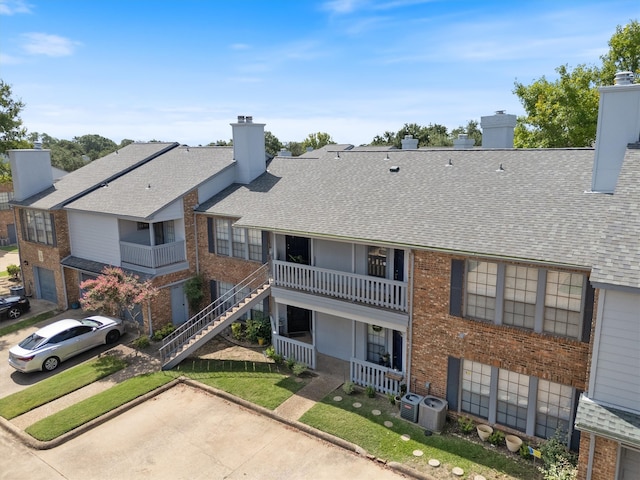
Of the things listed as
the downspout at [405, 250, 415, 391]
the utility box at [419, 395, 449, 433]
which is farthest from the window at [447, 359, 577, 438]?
the downspout at [405, 250, 415, 391]

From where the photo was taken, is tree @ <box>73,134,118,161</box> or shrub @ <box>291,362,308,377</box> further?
tree @ <box>73,134,118,161</box>

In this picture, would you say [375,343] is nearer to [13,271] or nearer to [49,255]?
[49,255]

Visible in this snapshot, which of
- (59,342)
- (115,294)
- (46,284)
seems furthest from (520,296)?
(46,284)

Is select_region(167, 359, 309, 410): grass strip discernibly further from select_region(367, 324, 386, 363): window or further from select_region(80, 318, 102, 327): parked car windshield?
select_region(80, 318, 102, 327): parked car windshield

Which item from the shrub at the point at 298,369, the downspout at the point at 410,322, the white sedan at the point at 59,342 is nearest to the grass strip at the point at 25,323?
the white sedan at the point at 59,342

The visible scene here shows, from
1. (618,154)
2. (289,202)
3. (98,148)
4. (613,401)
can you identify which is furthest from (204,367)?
(98,148)

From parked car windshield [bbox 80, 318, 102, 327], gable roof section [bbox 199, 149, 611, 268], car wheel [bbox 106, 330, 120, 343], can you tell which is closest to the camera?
gable roof section [bbox 199, 149, 611, 268]
